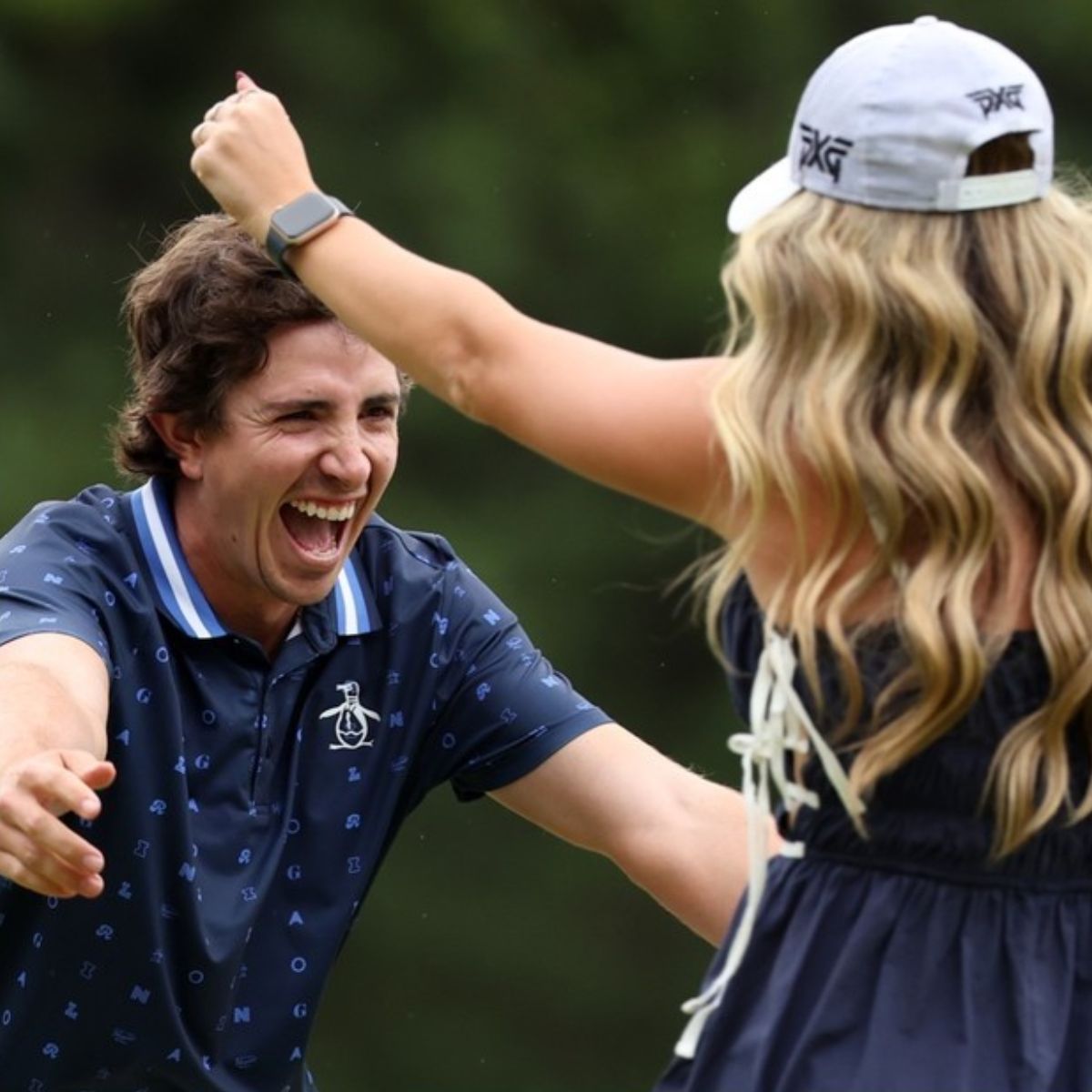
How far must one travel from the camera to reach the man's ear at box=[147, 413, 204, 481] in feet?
13.5

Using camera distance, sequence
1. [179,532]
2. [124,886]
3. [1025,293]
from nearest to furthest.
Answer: [1025,293] < [124,886] < [179,532]

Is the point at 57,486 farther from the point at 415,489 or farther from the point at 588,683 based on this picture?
the point at 588,683

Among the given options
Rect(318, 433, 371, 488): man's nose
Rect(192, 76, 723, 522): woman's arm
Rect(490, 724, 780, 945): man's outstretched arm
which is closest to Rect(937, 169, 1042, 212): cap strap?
Rect(192, 76, 723, 522): woman's arm

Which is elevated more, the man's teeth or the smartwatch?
the smartwatch

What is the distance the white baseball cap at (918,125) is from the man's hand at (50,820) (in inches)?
40.3

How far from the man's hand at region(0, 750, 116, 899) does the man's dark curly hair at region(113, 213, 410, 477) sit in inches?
39.7

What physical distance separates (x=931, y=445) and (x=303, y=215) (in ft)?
2.31

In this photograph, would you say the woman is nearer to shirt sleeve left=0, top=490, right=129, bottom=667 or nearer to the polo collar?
shirt sleeve left=0, top=490, right=129, bottom=667

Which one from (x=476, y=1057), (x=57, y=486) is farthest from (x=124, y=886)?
(x=476, y=1057)

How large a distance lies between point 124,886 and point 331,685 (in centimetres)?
42

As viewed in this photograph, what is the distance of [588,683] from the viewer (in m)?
9.28

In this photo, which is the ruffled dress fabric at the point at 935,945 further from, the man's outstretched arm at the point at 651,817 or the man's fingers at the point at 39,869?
the man's outstretched arm at the point at 651,817

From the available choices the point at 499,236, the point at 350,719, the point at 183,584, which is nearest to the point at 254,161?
the point at 183,584

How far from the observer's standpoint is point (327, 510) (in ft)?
13.3
